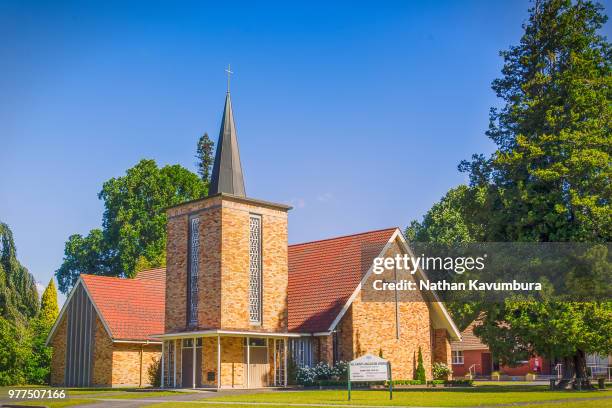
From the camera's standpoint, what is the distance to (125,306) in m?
39.2

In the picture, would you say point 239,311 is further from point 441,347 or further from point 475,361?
point 475,361

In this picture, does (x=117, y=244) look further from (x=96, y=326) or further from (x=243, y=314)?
(x=243, y=314)

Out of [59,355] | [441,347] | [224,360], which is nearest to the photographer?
[224,360]

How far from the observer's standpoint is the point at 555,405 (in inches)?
755

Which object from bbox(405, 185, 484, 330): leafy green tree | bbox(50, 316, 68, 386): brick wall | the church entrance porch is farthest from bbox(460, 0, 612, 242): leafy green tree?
bbox(50, 316, 68, 386): brick wall

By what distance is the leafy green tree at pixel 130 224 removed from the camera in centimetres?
5853

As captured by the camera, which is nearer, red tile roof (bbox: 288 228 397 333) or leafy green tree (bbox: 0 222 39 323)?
red tile roof (bbox: 288 228 397 333)

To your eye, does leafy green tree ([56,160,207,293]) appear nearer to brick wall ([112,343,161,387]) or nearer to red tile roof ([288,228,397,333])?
brick wall ([112,343,161,387])

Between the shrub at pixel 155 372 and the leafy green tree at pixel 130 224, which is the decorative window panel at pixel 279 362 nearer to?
the shrub at pixel 155 372

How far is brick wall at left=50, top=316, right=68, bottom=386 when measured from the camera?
3981 centimetres

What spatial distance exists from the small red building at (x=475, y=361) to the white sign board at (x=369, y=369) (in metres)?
32.1

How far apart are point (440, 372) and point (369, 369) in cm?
1545

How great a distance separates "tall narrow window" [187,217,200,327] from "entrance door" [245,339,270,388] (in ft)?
9.33

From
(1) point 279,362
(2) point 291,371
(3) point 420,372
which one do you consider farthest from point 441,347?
(1) point 279,362
